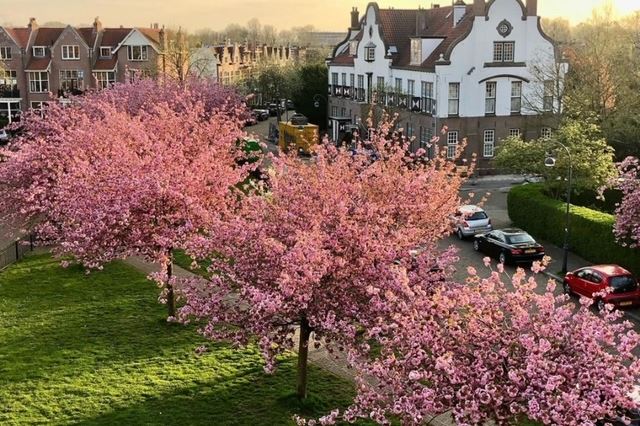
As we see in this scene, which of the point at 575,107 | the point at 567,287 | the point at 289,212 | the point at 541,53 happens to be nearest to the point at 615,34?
the point at 541,53

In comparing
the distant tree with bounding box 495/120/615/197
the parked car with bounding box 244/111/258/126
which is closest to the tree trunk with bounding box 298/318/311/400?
the distant tree with bounding box 495/120/615/197

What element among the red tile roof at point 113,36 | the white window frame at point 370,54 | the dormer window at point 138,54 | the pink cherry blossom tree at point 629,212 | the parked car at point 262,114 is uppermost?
the red tile roof at point 113,36

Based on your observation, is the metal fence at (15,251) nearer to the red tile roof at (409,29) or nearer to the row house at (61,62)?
the red tile roof at (409,29)

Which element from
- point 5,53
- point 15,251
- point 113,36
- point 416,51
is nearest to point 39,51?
point 5,53

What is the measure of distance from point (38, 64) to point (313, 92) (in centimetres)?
3282

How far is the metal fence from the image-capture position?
1266 inches

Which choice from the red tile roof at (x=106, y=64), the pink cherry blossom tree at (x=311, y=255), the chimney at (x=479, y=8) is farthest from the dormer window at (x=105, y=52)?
the pink cherry blossom tree at (x=311, y=255)

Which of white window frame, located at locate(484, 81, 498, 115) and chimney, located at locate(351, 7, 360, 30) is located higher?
chimney, located at locate(351, 7, 360, 30)

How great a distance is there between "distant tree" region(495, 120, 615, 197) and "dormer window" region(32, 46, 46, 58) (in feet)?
214

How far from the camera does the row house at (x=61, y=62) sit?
84.7m

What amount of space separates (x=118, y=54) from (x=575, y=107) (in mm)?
56947

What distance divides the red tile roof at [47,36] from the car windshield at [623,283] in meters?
77.2

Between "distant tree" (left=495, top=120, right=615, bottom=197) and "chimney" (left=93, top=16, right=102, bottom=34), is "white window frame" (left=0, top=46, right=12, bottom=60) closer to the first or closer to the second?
"chimney" (left=93, top=16, right=102, bottom=34)

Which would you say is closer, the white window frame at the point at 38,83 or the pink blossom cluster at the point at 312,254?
the pink blossom cluster at the point at 312,254
